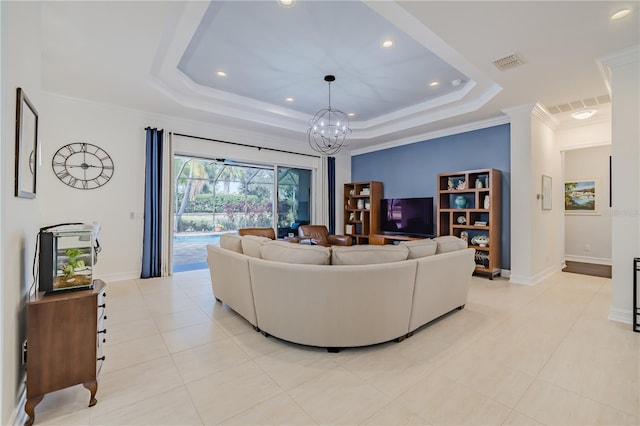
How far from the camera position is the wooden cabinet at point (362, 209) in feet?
22.8

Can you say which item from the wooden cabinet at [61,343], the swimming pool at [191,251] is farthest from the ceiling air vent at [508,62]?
the swimming pool at [191,251]

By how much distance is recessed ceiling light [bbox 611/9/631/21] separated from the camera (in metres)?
2.38

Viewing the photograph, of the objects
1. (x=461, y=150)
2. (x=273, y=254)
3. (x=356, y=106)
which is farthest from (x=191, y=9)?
(x=461, y=150)

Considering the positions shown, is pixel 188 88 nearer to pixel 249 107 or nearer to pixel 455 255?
pixel 249 107

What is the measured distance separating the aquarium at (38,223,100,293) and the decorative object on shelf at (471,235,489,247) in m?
5.29

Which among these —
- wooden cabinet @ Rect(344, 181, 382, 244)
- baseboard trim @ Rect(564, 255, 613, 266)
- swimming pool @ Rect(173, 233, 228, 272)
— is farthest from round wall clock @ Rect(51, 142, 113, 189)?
baseboard trim @ Rect(564, 255, 613, 266)

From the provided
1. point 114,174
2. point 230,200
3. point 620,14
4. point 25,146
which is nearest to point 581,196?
point 620,14

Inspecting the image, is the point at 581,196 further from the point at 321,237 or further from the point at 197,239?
A: the point at 197,239

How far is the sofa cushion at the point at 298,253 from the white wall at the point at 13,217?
161 cm

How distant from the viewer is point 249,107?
5.05 m

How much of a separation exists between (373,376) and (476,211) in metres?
3.93

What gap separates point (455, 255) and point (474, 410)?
1.57 m

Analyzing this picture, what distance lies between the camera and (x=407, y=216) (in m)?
6.27

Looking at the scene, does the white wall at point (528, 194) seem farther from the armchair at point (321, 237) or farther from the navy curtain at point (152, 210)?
the navy curtain at point (152, 210)
